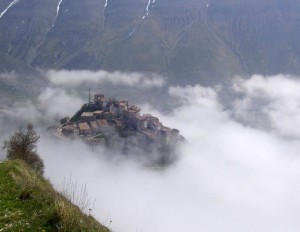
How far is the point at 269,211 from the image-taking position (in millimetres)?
129625

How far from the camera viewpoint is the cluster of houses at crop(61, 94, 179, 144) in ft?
301

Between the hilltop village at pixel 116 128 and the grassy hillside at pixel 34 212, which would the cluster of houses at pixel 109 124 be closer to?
the hilltop village at pixel 116 128

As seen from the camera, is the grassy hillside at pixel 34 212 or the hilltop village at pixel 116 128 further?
the hilltop village at pixel 116 128

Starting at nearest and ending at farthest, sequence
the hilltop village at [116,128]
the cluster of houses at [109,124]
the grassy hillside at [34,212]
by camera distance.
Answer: the grassy hillside at [34,212], the cluster of houses at [109,124], the hilltop village at [116,128]

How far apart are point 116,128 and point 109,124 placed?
1771mm

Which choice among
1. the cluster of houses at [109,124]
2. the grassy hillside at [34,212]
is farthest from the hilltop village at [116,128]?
the grassy hillside at [34,212]

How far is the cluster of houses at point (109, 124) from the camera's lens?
91.9 meters

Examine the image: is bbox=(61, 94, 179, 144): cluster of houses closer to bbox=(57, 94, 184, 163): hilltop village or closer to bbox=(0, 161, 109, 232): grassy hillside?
bbox=(57, 94, 184, 163): hilltop village

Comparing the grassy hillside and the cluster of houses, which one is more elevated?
the cluster of houses

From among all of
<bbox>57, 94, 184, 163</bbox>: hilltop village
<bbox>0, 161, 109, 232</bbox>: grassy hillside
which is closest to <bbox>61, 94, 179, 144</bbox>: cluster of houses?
<bbox>57, 94, 184, 163</bbox>: hilltop village

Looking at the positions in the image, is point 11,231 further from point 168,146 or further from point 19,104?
point 19,104

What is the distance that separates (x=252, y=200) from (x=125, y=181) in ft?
196

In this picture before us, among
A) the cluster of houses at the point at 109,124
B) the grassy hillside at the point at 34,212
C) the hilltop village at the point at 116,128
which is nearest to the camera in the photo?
the grassy hillside at the point at 34,212

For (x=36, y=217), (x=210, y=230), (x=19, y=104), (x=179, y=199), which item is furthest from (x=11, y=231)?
(x=19, y=104)
